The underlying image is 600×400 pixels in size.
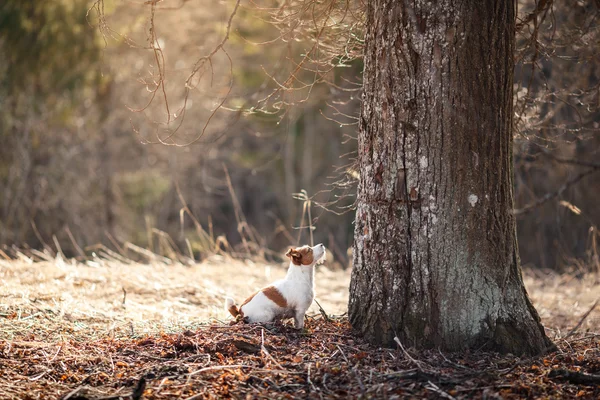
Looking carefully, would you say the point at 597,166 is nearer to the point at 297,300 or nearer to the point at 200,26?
the point at 297,300

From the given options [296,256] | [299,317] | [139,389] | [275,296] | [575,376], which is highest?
[296,256]

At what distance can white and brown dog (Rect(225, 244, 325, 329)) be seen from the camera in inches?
162

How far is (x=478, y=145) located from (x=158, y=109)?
12459 millimetres

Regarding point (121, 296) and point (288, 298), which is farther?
point (121, 296)

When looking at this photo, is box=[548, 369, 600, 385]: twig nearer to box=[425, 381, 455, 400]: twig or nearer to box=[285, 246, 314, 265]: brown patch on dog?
box=[425, 381, 455, 400]: twig

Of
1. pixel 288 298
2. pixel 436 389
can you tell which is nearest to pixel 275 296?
pixel 288 298

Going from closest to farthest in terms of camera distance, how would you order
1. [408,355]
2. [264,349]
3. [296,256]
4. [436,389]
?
1. [436,389]
2. [408,355]
3. [264,349]
4. [296,256]

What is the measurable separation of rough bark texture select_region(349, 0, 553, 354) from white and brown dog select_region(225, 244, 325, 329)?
2.13ft

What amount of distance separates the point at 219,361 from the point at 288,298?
2.81 feet

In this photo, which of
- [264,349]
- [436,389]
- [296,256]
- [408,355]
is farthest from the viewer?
[296,256]

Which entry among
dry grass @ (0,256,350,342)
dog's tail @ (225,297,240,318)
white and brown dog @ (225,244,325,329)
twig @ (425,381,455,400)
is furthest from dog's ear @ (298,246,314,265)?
twig @ (425,381,455,400)

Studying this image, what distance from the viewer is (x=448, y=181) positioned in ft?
11.6

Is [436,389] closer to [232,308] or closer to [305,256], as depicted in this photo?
[305,256]

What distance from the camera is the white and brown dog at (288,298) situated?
411cm
